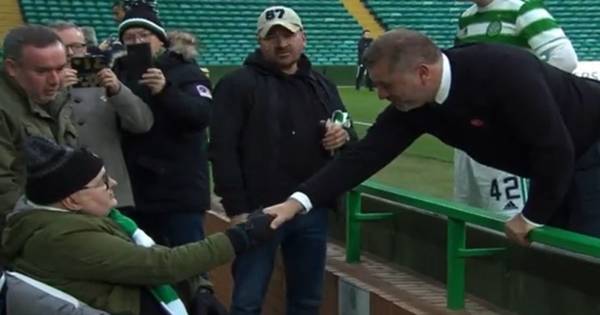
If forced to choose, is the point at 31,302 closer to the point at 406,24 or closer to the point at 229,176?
the point at 229,176

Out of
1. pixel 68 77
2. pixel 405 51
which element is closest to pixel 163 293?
pixel 405 51

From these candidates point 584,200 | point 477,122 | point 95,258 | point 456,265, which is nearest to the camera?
point 95,258

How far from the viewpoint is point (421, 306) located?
473cm

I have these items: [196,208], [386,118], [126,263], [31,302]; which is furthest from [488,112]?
[196,208]

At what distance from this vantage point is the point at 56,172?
130 inches

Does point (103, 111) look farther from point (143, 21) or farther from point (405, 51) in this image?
point (405, 51)

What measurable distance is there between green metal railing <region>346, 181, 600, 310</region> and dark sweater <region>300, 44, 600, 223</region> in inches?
4.4

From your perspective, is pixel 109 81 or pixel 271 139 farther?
pixel 271 139

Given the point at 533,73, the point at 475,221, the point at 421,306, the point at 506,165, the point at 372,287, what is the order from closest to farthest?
the point at 533,73 → the point at 506,165 → the point at 475,221 → the point at 421,306 → the point at 372,287

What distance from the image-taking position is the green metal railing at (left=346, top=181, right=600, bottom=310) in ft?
12.3

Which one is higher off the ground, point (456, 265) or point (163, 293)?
point (163, 293)

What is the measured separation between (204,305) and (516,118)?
1.16 m

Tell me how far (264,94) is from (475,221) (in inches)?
43.9

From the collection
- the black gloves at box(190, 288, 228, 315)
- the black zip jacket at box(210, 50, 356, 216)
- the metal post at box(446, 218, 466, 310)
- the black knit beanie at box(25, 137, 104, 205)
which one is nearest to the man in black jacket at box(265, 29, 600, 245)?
the black gloves at box(190, 288, 228, 315)
